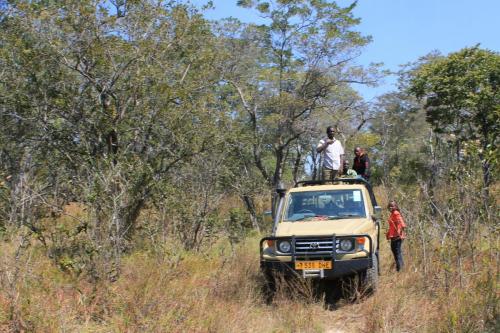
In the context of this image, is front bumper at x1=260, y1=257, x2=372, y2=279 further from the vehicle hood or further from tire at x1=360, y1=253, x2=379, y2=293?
the vehicle hood

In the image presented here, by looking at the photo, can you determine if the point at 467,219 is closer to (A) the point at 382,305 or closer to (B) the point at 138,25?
(A) the point at 382,305

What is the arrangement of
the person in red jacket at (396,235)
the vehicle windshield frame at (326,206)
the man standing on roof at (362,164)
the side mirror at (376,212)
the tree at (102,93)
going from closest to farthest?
the side mirror at (376,212)
the vehicle windshield frame at (326,206)
the person in red jacket at (396,235)
the tree at (102,93)
the man standing on roof at (362,164)

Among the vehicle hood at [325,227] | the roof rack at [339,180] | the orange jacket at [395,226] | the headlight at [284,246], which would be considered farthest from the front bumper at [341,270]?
the orange jacket at [395,226]

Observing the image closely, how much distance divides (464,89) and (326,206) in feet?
42.5

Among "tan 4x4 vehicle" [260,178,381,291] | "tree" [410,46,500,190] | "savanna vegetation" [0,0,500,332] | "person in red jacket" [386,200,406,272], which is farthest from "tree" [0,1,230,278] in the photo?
"tree" [410,46,500,190]

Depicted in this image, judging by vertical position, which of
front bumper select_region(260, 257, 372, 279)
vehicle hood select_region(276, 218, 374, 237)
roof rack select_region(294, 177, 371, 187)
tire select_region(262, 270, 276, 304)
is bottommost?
tire select_region(262, 270, 276, 304)

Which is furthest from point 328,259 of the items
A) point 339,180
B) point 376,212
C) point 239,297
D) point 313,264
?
point 339,180

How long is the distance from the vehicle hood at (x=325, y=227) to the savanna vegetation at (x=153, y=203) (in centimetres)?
72

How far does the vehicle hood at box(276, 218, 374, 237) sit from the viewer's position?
24.6 feet

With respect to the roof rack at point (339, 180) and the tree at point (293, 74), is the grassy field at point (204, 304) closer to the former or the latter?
the roof rack at point (339, 180)

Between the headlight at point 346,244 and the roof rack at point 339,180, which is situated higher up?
the roof rack at point 339,180

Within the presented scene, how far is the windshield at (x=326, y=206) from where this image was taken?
325 inches

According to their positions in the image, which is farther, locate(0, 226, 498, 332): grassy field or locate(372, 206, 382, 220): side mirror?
locate(372, 206, 382, 220): side mirror

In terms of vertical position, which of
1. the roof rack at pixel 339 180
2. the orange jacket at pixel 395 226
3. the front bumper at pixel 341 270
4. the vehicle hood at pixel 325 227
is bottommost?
the front bumper at pixel 341 270
